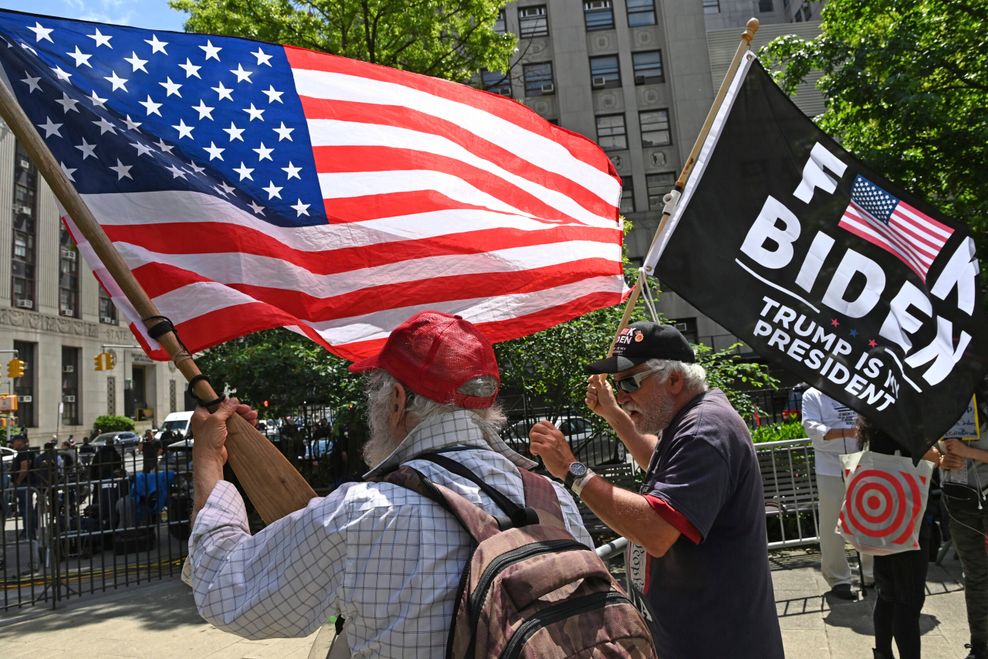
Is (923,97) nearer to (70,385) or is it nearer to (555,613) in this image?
(555,613)

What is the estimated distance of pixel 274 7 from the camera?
14453 millimetres

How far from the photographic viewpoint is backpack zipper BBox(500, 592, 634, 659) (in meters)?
1.44

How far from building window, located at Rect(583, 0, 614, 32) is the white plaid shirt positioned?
124 ft

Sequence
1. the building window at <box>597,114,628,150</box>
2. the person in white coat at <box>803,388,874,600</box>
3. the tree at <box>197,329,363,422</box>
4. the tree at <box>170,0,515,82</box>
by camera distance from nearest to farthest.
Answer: the person in white coat at <box>803,388,874,600</box> → the tree at <box>197,329,363,422</box> → the tree at <box>170,0,515,82</box> → the building window at <box>597,114,628,150</box>

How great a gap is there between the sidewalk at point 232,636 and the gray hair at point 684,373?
3.37 metres

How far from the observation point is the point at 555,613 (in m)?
1.51

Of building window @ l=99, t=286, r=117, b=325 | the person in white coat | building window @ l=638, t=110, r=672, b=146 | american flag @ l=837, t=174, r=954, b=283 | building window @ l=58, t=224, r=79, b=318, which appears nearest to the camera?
american flag @ l=837, t=174, r=954, b=283

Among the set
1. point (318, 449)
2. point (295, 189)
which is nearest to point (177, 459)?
point (318, 449)

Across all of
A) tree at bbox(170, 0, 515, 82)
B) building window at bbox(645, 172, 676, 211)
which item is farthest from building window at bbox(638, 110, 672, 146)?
tree at bbox(170, 0, 515, 82)

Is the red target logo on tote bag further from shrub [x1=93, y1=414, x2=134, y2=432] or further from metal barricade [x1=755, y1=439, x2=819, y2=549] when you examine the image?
shrub [x1=93, y1=414, x2=134, y2=432]

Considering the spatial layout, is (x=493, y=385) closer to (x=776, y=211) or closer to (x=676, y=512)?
(x=676, y=512)

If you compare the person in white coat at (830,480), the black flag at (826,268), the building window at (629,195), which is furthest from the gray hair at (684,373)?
the building window at (629,195)

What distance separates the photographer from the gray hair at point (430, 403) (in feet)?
6.03

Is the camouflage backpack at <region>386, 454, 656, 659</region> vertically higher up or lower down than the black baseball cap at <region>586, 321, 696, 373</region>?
lower down
